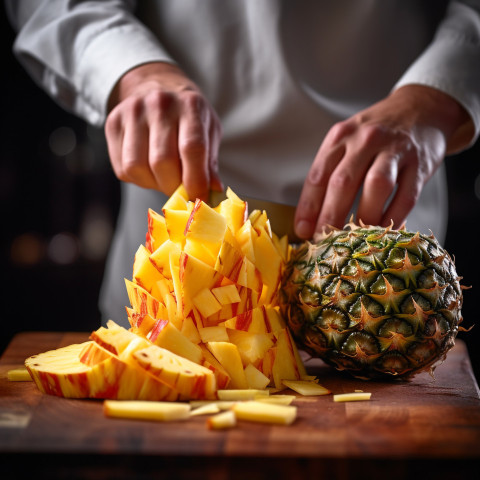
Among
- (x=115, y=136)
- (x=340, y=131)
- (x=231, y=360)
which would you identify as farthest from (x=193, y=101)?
(x=231, y=360)

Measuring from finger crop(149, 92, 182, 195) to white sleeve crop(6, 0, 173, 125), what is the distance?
0.68 ft

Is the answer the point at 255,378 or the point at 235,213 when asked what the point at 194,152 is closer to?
the point at 235,213

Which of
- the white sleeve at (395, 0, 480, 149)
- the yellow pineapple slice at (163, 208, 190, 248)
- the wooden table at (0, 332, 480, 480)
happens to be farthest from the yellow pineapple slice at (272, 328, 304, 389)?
the white sleeve at (395, 0, 480, 149)

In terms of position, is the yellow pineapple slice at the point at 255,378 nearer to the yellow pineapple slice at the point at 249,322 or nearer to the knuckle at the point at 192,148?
the yellow pineapple slice at the point at 249,322

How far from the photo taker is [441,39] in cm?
139

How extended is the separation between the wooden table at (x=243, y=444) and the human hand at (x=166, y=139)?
422 millimetres

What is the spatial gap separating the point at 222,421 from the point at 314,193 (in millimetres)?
522

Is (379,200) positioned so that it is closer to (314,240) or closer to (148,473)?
(314,240)

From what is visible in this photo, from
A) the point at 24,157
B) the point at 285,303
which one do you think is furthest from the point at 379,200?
the point at 24,157

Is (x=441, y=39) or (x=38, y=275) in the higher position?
(x=441, y=39)

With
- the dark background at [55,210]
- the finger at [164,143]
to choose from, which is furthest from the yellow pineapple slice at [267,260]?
the dark background at [55,210]

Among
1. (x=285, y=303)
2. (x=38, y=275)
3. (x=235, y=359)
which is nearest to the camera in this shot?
(x=235, y=359)

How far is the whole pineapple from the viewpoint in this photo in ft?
3.05

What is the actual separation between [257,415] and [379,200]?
0.49 metres
